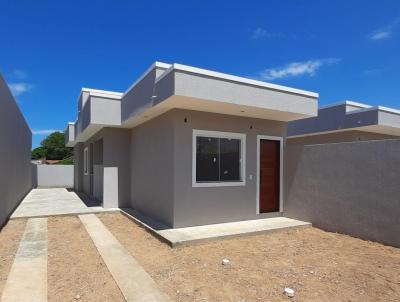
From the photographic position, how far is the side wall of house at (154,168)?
716cm

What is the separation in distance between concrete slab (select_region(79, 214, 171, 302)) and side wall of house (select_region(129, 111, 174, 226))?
1510 millimetres

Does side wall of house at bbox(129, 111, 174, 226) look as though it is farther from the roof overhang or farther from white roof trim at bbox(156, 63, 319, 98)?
white roof trim at bbox(156, 63, 319, 98)

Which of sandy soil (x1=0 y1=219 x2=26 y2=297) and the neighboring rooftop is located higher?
the neighboring rooftop

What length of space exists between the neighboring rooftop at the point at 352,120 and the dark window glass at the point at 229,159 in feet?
17.0

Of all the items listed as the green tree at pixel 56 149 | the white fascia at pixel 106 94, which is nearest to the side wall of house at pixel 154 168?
the white fascia at pixel 106 94

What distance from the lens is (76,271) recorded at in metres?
4.51

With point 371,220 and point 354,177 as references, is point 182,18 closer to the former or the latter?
point 354,177

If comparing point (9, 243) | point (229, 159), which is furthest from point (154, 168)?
→ point (9, 243)

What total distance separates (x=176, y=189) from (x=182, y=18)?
685 centimetres

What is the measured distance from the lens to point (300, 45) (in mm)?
10727

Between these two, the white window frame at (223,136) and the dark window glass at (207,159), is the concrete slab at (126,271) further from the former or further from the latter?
the dark window glass at (207,159)

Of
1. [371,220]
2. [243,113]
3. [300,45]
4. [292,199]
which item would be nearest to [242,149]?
[243,113]

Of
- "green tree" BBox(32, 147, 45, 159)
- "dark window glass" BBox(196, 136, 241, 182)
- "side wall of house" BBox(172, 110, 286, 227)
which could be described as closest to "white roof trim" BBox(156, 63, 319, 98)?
"side wall of house" BBox(172, 110, 286, 227)

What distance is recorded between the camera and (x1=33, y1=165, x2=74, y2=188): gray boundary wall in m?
22.6
